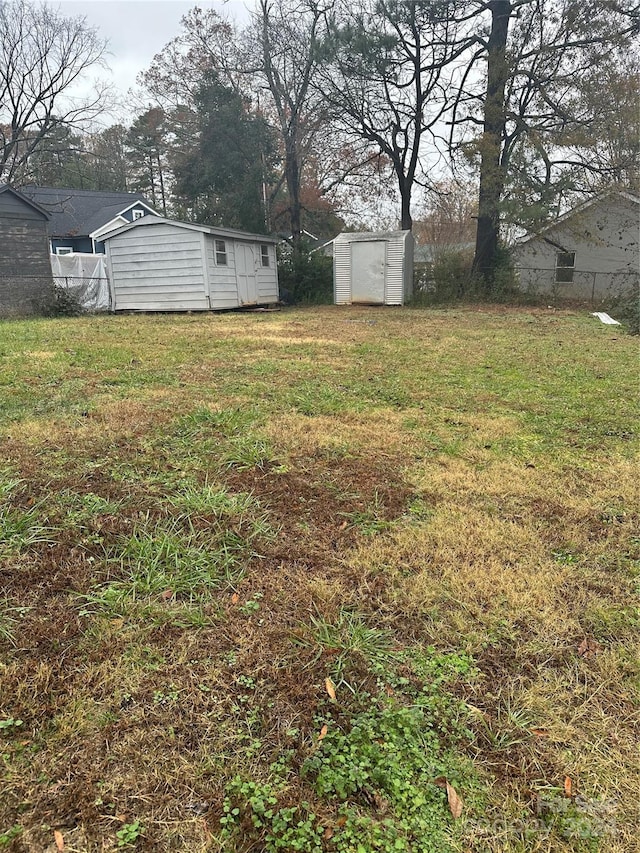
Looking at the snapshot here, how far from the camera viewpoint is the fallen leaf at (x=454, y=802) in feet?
3.47

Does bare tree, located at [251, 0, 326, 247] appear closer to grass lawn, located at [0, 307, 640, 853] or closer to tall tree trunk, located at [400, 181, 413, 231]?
tall tree trunk, located at [400, 181, 413, 231]

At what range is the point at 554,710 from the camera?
1299 millimetres

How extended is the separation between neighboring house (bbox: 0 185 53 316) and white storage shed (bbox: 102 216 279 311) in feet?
5.55

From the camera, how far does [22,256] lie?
12.8 m

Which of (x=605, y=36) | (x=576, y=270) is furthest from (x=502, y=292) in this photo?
(x=605, y=36)

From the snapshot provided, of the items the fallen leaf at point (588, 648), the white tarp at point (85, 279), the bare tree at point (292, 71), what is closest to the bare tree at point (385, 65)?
the bare tree at point (292, 71)

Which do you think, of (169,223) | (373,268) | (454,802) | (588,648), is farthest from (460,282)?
(454,802)

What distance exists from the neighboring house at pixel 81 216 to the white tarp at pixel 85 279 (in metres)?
6.39

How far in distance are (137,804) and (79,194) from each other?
2662 cm

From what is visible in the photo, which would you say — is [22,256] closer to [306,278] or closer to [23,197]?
[23,197]

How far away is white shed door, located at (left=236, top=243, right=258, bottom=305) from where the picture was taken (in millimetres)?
14062

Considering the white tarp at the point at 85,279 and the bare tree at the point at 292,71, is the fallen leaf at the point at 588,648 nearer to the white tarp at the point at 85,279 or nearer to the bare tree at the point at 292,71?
the white tarp at the point at 85,279

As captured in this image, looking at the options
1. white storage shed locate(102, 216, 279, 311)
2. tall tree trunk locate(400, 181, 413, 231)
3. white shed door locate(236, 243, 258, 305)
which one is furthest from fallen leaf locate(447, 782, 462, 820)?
tall tree trunk locate(400, 181, 413, 231)

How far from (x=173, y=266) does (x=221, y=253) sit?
1.32 meters
